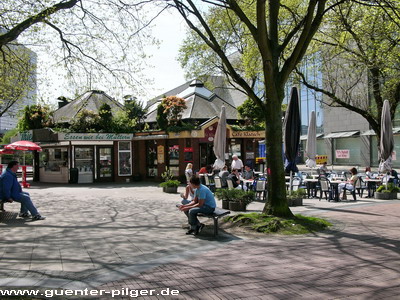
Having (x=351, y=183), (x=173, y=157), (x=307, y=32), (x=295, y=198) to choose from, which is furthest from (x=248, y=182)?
(x=173, y=157)

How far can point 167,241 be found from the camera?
7.23 metres

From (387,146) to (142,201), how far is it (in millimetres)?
9185

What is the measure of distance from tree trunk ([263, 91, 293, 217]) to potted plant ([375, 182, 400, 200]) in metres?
6.55

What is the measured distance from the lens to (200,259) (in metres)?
5.89

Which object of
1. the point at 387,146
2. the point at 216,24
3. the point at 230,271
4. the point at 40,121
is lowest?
the point at 230,271

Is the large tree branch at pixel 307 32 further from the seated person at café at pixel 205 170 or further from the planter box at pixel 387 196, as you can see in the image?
the seated person at café at pixel 205 170

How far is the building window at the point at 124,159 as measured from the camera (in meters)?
24.5

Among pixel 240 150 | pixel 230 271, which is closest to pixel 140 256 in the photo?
pixel 230 271

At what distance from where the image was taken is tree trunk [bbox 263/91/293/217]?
8.76m

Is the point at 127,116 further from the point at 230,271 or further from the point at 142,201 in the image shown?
the point at 230,271

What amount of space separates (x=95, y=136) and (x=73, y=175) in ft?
9.03

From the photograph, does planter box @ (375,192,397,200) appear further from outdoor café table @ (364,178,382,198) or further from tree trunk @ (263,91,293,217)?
tree trunk @ (263,91,293,217)

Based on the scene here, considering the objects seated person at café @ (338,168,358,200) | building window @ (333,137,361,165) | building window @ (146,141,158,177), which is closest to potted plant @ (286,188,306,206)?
seated person at café @ (338,168,358,200)

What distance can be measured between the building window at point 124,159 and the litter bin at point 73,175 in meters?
2.68
